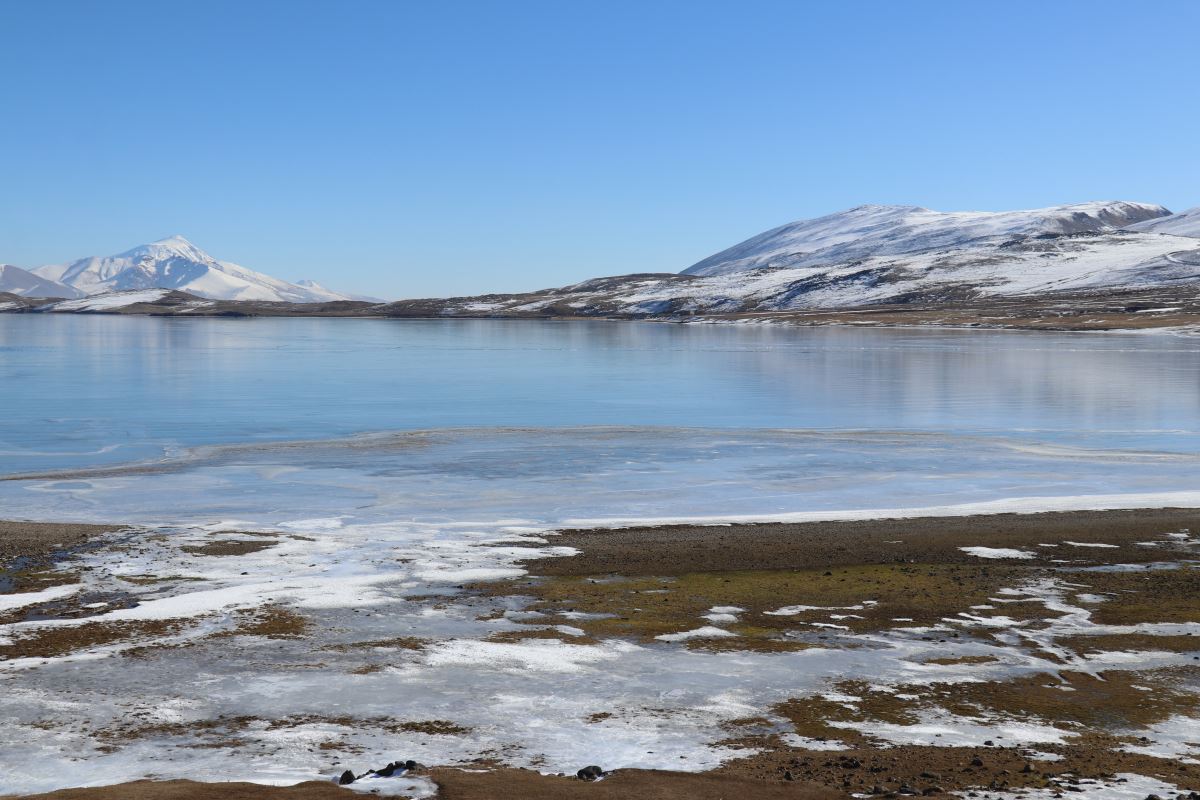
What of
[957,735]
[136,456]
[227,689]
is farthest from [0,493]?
[957,735]

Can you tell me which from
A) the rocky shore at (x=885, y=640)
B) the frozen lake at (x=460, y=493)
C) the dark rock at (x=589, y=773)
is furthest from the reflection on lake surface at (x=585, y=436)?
the dark rock at (x=589, y=773)

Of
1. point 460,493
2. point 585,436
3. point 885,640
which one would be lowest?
point 885,640

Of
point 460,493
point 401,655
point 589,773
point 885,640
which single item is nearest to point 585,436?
point 460,493

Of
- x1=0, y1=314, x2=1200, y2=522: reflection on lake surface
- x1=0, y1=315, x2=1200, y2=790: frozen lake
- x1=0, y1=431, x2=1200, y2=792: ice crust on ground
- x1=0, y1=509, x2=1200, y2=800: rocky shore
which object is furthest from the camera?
x1=0, y1=314, x2=1200, y2=522: reflection on lake surface

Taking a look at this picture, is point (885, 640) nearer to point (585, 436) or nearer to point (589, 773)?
point (589, 773)

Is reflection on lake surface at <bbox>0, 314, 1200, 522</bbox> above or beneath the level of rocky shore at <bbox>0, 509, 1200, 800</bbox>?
above

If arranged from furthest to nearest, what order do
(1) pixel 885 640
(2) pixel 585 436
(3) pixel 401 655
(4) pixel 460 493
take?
(2) pixel 585 436 < (4) pixel 460 493 < (1) pixel 885 640 < (3) pixel 401 655

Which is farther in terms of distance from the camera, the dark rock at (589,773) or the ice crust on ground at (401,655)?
the ice crust on ground at (401,655)

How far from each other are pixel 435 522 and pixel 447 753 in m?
13.6

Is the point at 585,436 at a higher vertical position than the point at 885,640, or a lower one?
higher

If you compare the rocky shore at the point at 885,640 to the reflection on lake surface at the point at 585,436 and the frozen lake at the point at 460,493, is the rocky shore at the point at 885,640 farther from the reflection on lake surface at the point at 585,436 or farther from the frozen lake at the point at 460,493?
the reflection on lake surface at the point at 585,436

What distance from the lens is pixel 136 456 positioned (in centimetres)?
3541

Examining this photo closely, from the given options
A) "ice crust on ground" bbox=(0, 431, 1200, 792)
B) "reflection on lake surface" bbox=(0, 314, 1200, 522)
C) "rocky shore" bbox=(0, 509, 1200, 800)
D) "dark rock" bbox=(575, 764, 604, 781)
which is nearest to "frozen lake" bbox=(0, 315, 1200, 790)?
"ice crust on ground" bbox=(0, 431, 1200, 792)

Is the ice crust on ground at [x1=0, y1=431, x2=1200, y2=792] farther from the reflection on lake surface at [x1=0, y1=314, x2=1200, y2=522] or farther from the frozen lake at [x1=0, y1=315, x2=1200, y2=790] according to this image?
the reflection on lake surface at [x1=0, y1=314, x2=1200, y2=522]
